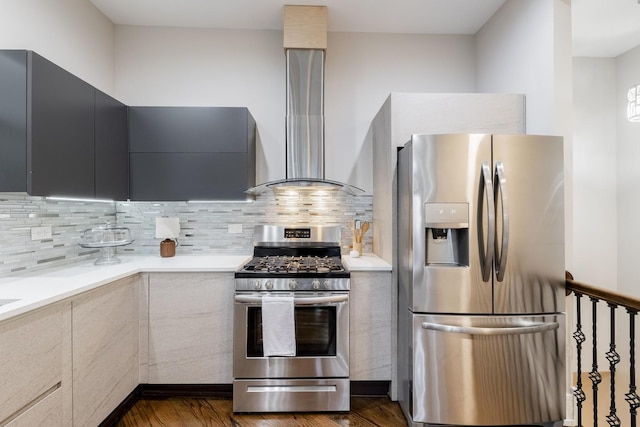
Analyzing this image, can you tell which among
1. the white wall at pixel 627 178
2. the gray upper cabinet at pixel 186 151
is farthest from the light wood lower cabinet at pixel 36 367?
the white wall at pixel 627 178

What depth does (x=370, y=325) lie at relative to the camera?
238cm

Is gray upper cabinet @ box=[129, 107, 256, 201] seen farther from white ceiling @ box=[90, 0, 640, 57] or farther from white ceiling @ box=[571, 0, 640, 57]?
white ceiling @ box=[571, 0, 640, 57]

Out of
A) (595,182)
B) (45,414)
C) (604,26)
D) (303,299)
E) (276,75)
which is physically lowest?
(45,414)

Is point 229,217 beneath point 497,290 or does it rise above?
above

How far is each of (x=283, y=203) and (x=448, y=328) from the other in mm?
1744

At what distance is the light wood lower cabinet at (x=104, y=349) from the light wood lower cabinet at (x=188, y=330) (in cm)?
13

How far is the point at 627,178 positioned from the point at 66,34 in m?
4.74

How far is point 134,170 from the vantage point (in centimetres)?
268

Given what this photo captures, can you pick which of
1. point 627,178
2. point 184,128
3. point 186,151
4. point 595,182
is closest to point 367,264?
point 186,151

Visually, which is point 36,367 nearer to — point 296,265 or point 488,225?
point 296,265

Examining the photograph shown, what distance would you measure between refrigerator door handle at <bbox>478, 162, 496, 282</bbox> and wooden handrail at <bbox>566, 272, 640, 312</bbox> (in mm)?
465

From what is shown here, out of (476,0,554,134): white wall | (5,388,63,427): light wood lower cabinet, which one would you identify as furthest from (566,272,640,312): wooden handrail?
(5,388,63,427): light wood lower cabinet

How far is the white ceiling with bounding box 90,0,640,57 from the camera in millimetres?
2625

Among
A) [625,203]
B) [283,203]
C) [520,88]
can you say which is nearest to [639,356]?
[625,203]
